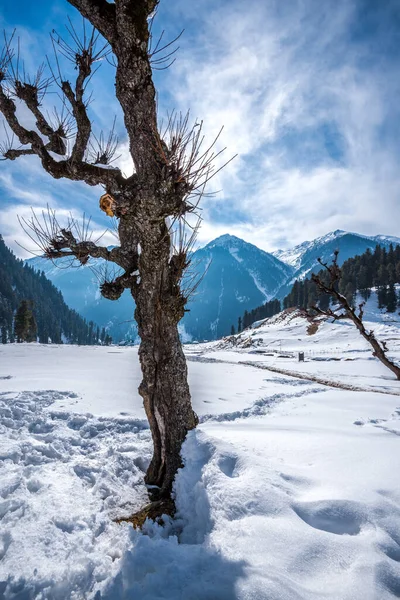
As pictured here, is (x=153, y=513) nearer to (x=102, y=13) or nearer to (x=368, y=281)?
(x=102, y=13)

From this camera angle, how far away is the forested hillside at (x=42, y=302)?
129 metres

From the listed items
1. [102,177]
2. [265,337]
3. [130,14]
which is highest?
[130,14]

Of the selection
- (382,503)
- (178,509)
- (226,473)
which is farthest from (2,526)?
(382,503)

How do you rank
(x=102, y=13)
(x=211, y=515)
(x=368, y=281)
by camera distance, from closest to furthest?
1. (x=211, y=515)
2. (x=102, y=13)
3. (x=368, y=281)

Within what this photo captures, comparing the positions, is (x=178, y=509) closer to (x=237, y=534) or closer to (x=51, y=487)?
(x=237, y=534)

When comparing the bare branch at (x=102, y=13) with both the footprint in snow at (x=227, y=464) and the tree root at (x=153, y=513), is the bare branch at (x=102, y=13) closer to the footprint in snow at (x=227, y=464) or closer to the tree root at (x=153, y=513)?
the footprint in snow at (x=227, y=464)

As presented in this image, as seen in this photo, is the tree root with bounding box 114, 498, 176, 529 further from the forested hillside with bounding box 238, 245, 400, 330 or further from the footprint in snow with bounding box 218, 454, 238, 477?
the forested hillside with bounding box 238, 245, 400, 330

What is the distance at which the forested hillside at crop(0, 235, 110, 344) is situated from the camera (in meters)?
129

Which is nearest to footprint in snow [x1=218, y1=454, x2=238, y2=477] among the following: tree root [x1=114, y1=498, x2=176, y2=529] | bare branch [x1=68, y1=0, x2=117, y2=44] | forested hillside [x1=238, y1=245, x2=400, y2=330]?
tree root [x1=114, y1=498, x2=176, y2=529]

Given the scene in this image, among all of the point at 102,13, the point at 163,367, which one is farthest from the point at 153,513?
the point at 102,13

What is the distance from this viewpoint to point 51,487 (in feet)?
13.1

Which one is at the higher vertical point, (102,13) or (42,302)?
(42,302)

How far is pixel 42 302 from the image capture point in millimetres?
148875

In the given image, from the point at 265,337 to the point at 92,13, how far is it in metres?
72.8
